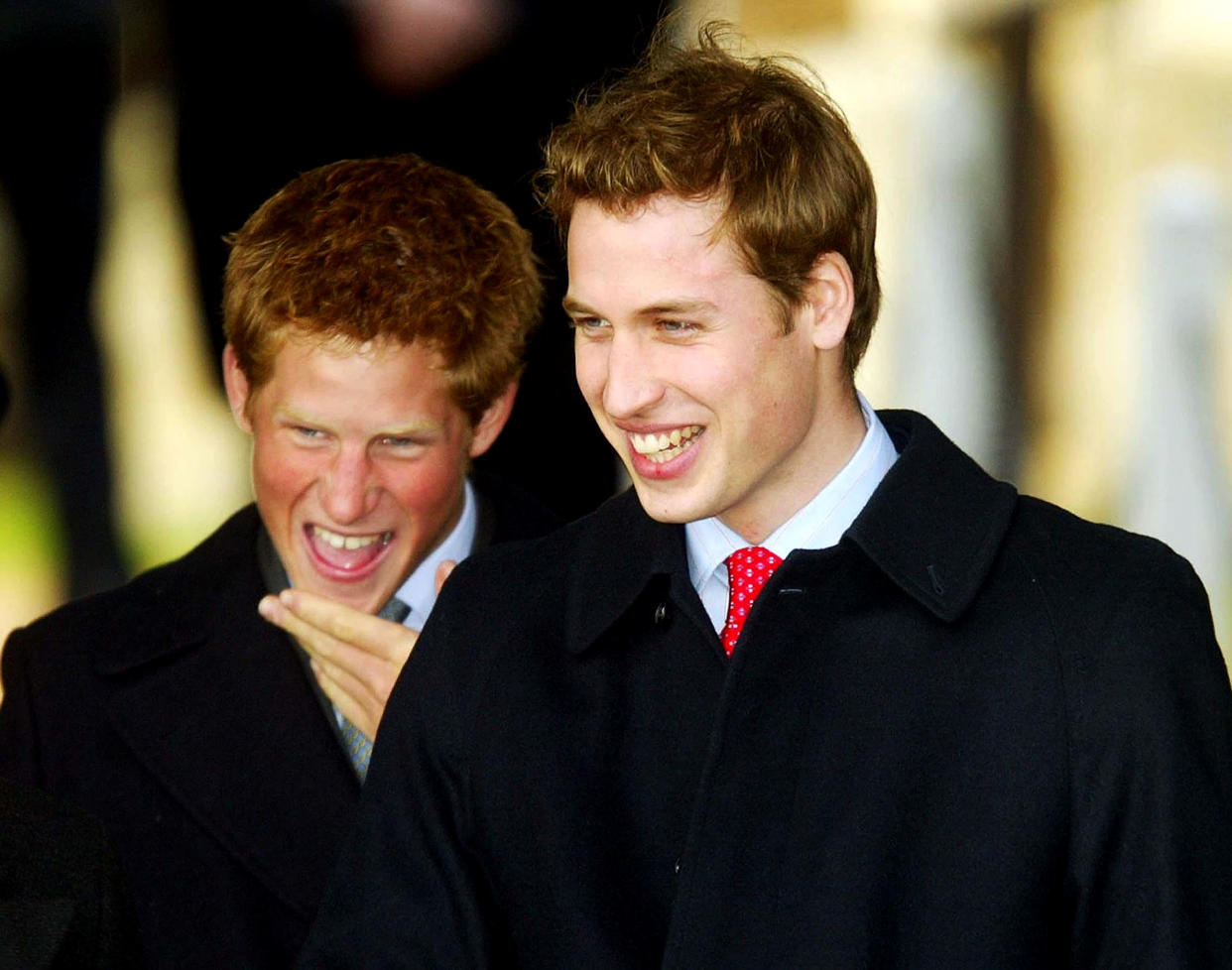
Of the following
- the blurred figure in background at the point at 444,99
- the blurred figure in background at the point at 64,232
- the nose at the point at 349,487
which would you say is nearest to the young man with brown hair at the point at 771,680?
the nose at the point at 349,487

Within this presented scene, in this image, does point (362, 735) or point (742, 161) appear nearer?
point (742, 161)

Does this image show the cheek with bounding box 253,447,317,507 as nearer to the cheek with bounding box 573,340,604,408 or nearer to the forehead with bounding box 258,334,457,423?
the forehead with bounding box 258,334,457,423

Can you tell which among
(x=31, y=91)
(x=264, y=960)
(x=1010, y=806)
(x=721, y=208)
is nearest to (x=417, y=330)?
(x=721, y=208)

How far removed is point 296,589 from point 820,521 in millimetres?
804

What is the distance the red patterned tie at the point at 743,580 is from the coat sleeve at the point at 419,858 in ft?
0.93

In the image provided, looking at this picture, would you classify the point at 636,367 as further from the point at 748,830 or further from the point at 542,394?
the point at 542,394

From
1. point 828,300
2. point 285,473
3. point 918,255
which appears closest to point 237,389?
point 285,473

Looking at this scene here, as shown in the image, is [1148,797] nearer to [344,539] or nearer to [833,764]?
[833,764]

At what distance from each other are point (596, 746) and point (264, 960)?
→ 0.74 metres

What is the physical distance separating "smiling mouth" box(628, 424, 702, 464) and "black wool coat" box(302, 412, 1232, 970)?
0.51 feet

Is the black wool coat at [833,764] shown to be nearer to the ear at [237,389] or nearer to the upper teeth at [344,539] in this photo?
the upper teeth at [344,539]

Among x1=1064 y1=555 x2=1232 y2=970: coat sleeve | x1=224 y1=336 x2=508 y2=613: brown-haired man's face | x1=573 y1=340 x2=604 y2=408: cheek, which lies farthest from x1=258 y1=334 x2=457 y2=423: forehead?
x1=1064 y1=555 x2=1232 y2=970: coat sleeve

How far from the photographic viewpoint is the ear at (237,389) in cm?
284

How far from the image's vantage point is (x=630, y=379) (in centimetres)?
210
